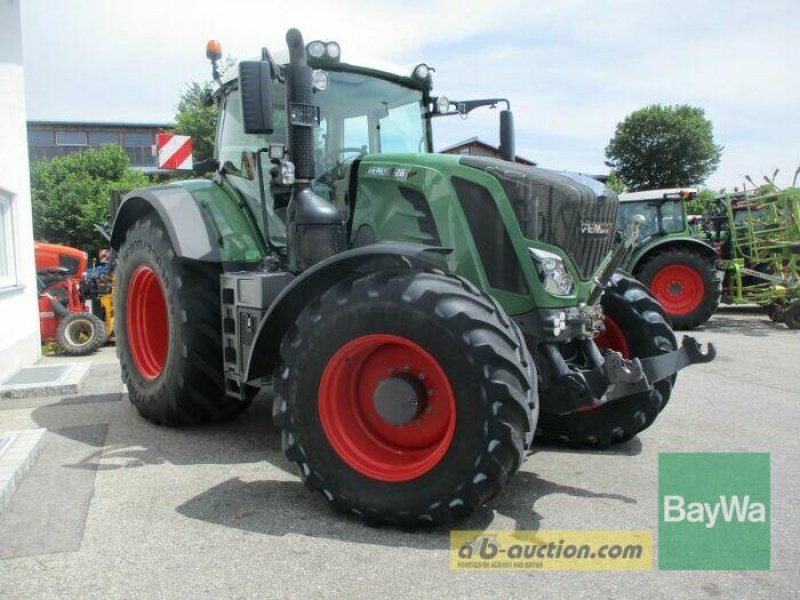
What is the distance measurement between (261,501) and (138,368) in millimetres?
2237

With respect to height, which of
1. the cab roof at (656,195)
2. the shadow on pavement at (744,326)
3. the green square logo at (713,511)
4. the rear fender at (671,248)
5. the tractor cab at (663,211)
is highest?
the cab roof at (656,195)

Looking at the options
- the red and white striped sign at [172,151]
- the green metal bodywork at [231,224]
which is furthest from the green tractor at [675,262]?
the green metal bodywork at [231,224]

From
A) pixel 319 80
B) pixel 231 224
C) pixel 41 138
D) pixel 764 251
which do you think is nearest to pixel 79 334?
pixel 231 224

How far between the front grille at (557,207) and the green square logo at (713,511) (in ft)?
4.09

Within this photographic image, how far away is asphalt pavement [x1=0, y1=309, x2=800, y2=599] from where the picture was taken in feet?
8.95

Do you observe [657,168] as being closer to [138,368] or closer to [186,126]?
[186,126]

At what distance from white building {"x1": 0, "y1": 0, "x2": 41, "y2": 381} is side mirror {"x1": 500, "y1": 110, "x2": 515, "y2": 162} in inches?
194

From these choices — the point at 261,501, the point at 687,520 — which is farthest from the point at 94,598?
the point at 687,520

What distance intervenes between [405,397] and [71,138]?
47.5 m

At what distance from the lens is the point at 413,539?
3113 mm

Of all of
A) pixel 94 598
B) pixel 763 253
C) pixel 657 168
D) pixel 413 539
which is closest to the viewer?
pixel 94 598

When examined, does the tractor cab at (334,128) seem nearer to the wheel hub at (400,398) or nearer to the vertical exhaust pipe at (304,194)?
the vertical exhaust pipe at (304,194)

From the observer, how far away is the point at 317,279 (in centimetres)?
353

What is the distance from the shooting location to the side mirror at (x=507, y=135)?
5.02 m
